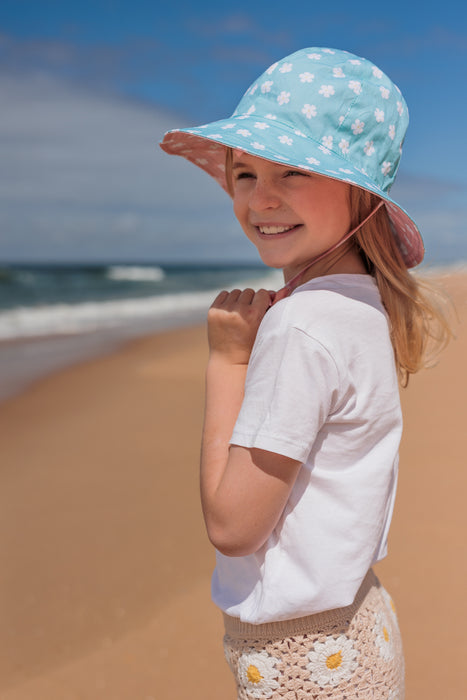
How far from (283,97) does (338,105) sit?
0.39 ft

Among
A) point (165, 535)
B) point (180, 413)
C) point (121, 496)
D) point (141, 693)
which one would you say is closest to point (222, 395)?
point (141, 693)

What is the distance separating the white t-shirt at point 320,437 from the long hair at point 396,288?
92 mm

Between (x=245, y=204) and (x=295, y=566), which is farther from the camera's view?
(x=245, y=204)

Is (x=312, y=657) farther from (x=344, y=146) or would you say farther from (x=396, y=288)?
(x=344, y=146)

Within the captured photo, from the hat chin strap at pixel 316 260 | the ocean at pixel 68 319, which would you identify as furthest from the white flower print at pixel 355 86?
the ocean at pixel 68 319

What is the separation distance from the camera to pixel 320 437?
1211mm

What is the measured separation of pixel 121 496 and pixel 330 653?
3.13 metres

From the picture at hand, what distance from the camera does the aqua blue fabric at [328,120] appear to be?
A: 1303mm

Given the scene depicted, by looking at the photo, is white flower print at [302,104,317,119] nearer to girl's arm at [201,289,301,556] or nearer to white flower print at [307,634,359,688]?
girl's arm at [201,289,301,556]

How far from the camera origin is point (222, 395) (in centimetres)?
130

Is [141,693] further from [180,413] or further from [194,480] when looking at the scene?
[180,413]

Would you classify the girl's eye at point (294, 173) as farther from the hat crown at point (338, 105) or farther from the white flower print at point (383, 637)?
the white flower print at point (383, 637)

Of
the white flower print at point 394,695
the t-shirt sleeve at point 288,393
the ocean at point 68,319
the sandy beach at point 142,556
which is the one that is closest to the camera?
the t-shirt sleeve at point 288,393

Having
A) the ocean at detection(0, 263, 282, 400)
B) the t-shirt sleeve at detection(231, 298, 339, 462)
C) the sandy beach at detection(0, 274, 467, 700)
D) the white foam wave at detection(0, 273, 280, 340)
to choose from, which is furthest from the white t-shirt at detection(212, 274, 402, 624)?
the white foam wave at detection(0, 273, 280, 340)
